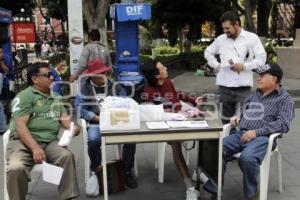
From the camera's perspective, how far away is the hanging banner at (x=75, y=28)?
971 cm

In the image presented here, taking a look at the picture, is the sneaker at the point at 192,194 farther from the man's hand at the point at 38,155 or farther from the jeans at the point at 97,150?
the man's hand at the point at 38,155

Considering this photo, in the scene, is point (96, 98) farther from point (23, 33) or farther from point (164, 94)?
point (23, 33)

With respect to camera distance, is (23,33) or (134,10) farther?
(23,33)

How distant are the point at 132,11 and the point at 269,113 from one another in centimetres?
717

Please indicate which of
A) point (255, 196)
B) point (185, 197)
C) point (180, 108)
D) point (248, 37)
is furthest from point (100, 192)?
point (248, 37)

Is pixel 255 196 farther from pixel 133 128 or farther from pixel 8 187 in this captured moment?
pixel 8 187

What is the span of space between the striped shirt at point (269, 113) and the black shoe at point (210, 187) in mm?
630

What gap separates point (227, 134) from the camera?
17.1ft

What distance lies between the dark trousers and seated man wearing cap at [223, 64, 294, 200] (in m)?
0.74

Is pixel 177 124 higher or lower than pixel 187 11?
lower

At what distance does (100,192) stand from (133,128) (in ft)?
3.78

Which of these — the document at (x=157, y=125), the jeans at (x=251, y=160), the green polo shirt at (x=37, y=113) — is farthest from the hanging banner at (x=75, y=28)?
the jeans at (x=251, y=160)

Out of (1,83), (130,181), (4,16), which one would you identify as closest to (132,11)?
(4,16)

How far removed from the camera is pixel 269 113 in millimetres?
4754
